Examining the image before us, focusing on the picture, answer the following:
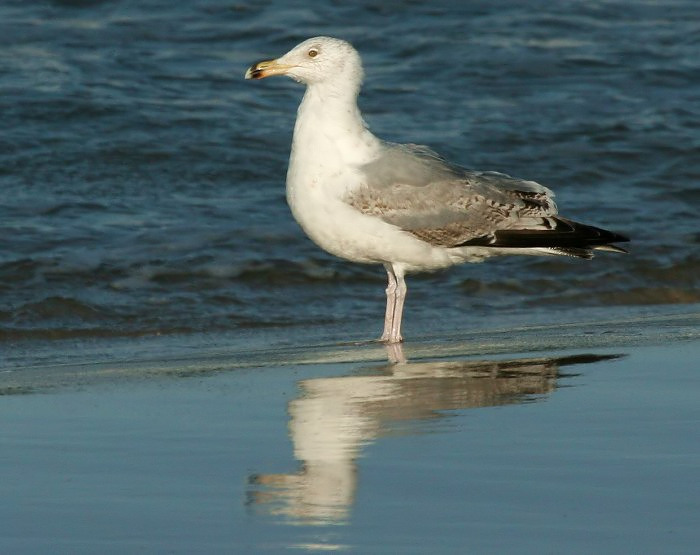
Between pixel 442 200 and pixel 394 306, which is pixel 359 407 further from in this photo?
pixel 442 200

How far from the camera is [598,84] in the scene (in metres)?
13.0

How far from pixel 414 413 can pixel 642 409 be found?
2.54 feet

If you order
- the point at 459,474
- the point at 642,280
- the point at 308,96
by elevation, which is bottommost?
the point at 642,280

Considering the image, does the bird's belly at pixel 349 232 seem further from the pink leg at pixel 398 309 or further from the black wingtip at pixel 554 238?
the black wingtip at pixel 554 238

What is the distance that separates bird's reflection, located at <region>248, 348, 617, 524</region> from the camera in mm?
4098

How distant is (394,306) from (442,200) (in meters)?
0.54

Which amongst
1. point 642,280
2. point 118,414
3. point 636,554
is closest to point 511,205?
point 642,280

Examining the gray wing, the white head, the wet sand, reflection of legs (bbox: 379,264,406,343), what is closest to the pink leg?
reflection of legs (bbox: 379,264,406,343)

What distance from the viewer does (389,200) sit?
268 inches

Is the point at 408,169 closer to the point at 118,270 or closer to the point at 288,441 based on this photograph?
the point at 118,270

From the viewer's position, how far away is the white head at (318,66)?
7.01m

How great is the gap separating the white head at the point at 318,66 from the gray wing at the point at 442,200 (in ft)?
1.30

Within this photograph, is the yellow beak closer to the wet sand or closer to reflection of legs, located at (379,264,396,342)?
reflection of legs, located at (379,264,396,342)

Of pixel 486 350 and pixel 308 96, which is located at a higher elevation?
pixel 308 96
